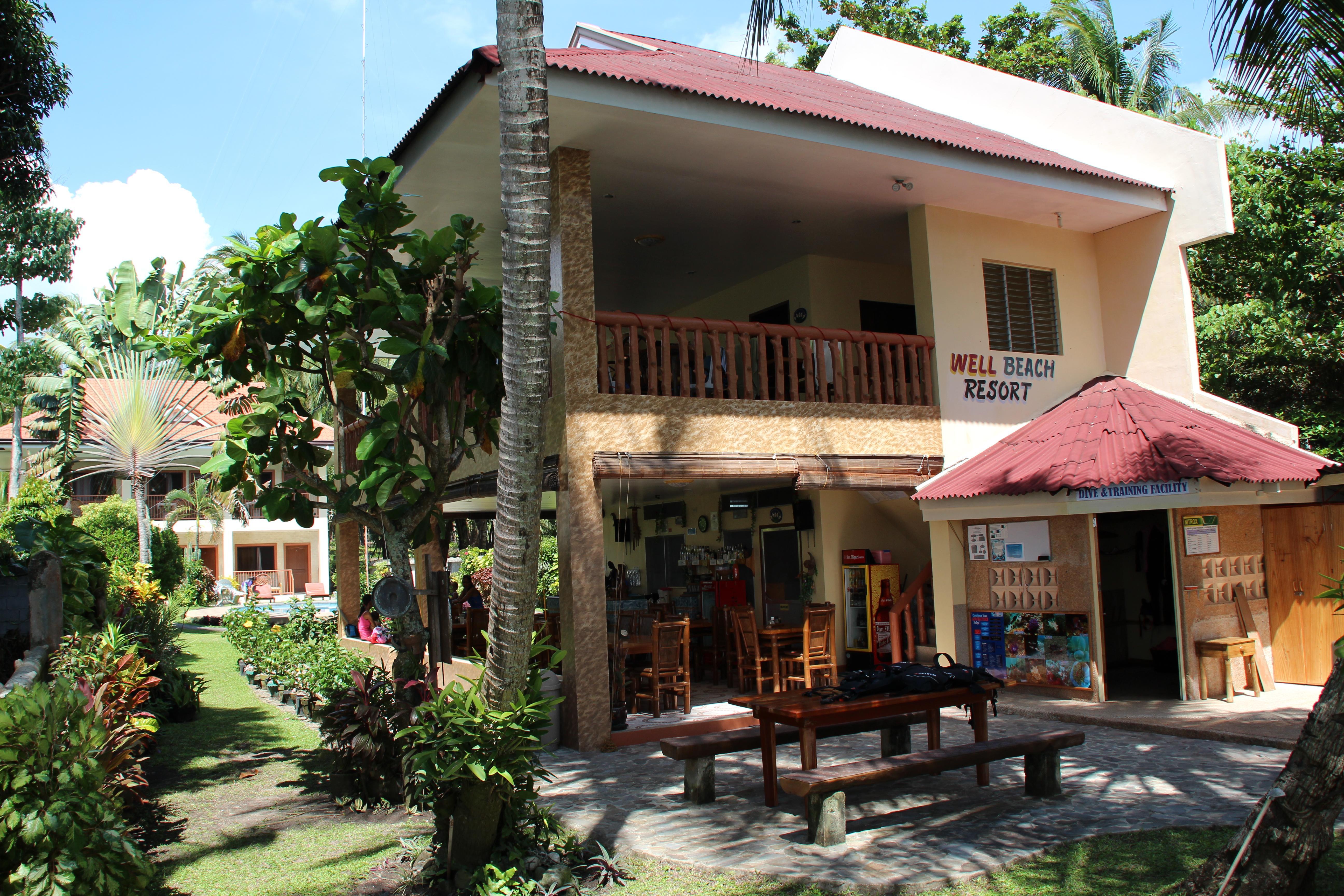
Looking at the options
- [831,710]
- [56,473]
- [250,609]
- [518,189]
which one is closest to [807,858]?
[831,710]

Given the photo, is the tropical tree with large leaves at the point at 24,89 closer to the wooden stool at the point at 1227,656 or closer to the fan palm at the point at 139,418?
the wooden stool at the point at 1227,656

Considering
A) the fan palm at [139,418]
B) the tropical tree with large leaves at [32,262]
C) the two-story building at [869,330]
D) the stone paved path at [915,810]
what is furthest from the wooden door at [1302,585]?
the tropical tree with large leaves at [32,262]

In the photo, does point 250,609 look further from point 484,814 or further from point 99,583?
point 484,814

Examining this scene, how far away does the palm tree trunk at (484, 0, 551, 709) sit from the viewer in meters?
5.09

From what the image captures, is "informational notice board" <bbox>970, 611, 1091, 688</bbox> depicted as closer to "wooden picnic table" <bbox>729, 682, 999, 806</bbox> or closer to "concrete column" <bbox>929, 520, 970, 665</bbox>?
"concrete column" <bbox>929, 520, 970, 665</bbox>

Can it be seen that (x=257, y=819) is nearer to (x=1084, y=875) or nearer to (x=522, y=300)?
(x=522, y=300)

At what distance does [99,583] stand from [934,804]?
9899 millimetres

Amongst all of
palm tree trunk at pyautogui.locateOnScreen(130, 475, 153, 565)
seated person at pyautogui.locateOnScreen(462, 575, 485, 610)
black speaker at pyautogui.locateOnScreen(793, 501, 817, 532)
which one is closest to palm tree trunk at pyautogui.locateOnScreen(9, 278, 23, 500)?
palm tree trunk at pyautogui.locateOnScreen(130, 475, 153, 565)

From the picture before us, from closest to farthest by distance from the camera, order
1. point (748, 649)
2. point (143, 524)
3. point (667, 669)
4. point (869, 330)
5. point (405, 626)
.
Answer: point (405, 626) → point (667, 669) → point (748, 649) → point (869, 330) → point (143, 524)

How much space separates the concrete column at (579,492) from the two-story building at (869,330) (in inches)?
1.2

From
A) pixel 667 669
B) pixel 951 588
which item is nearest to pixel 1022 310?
pixel 951 588

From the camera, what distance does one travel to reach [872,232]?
44.0 ft

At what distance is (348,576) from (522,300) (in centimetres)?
1430

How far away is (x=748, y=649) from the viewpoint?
12.3 meters
